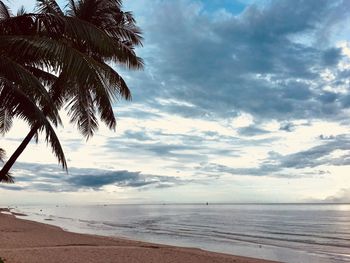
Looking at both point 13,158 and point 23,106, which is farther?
point 13,158

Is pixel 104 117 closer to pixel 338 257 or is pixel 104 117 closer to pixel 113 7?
pixel 113 7

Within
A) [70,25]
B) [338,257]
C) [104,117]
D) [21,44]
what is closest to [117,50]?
[70,25]

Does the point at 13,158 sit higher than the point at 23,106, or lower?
lower

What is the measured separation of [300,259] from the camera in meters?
20.8

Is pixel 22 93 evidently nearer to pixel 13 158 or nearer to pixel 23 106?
pixel 23 106

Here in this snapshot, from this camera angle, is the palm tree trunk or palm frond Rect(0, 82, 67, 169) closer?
palm frond Rect(0, 82, 67, 169)

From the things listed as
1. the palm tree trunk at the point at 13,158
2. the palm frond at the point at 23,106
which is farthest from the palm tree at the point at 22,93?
the palm tree trunk at the point at 13,158

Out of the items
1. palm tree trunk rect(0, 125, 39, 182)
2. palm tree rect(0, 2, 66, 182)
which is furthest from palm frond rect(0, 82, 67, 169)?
palm tree trunk rect(0, 125, 39, 182)

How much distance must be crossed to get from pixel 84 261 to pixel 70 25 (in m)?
7.55

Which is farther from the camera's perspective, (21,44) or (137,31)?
(137,31)

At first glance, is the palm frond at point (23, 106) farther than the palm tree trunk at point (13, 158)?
No

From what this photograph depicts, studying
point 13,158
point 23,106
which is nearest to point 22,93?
point 23,106

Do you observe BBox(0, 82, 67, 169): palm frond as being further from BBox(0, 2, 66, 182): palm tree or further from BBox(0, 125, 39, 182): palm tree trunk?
BBox(0, 125, 39, 182): palm tree trunk

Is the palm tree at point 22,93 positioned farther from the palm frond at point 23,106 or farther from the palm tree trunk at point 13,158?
the palm tree trunk at point 13,158
